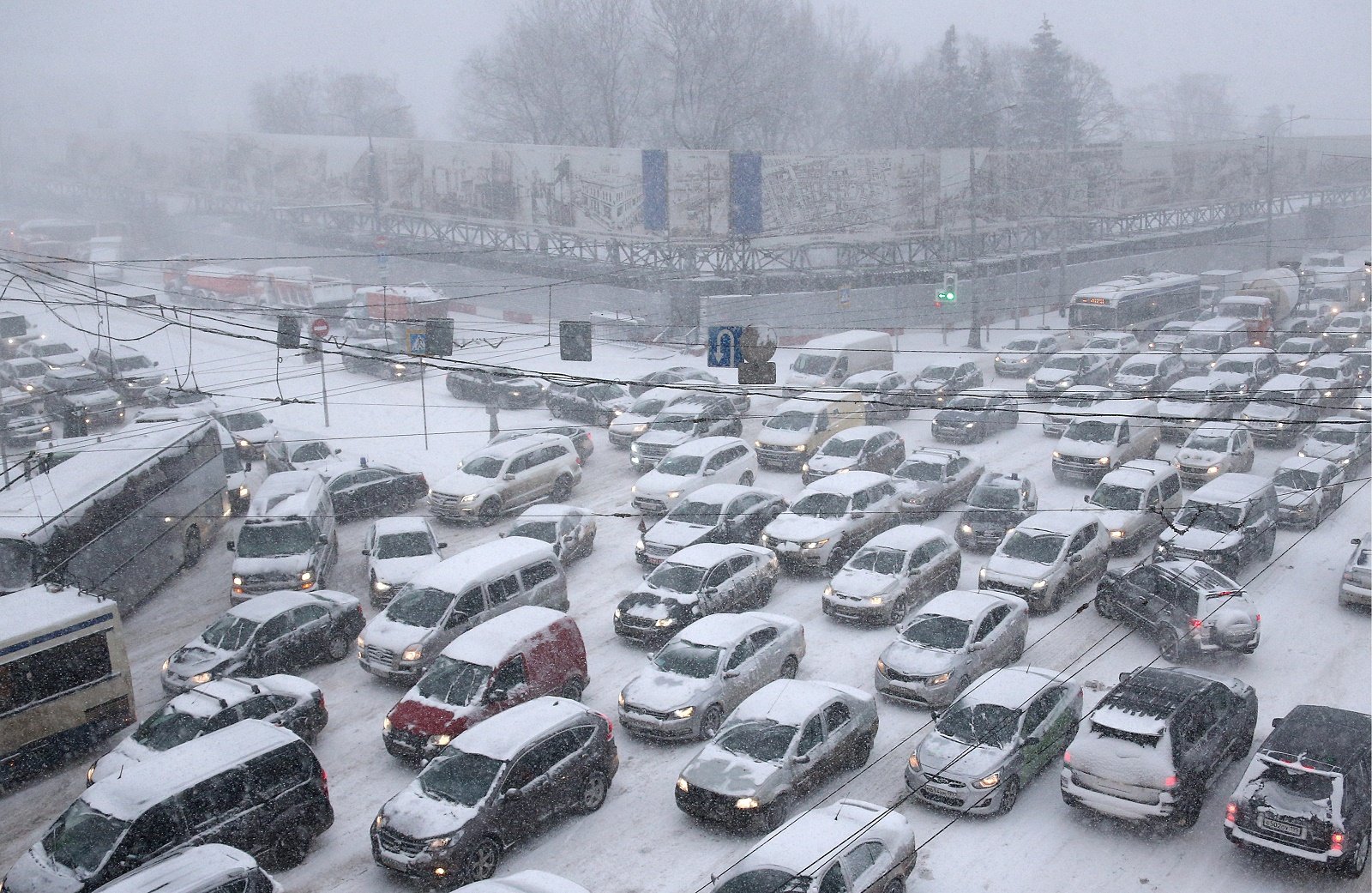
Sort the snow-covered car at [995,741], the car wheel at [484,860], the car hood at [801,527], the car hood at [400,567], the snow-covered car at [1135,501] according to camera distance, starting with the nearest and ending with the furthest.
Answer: the car wheel at [484,860], the snow-covered car at [995,741], the car hood at [400,567], the car hood at [801,527], the snow-covered car at [1135,501]

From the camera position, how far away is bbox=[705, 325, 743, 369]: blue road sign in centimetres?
2049

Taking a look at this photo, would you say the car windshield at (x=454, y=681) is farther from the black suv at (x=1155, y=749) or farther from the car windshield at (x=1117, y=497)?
the car windshield at (x=1117, y=497)

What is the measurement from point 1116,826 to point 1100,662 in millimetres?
4454

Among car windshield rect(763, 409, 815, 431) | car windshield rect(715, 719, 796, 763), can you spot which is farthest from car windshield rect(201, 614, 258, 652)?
car windshield rect(763, 409, 815, 431)

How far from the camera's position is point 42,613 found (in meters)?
15.0

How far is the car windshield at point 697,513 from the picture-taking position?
2084cm

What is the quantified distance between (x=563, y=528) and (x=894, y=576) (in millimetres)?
6457

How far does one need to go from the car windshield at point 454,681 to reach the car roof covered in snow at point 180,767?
2193mm

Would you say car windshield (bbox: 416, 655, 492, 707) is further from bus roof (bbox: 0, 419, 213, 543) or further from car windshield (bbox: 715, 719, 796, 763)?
bus roof (bbox: 0, 419, 213, 543)

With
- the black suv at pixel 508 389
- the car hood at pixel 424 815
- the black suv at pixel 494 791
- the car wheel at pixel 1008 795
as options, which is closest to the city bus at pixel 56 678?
the black suv at pixel 494 791

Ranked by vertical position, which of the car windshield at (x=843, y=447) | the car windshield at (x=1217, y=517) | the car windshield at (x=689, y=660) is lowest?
the car windshield at (x=689, y=660)

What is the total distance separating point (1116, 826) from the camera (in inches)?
506

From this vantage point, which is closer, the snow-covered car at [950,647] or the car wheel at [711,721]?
the car wheel at [711,721]

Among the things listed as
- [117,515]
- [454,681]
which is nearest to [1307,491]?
[454,681]
